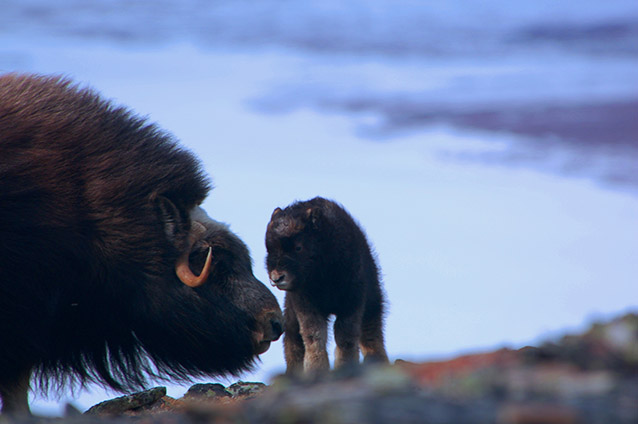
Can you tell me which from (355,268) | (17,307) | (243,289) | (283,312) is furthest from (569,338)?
(17,307)

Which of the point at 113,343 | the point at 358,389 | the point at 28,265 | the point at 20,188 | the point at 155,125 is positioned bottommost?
the point at 358,389

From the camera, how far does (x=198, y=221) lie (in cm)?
454

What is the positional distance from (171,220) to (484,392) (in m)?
2.61

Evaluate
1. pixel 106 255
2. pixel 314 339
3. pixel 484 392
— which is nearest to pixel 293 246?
pixel 314 339

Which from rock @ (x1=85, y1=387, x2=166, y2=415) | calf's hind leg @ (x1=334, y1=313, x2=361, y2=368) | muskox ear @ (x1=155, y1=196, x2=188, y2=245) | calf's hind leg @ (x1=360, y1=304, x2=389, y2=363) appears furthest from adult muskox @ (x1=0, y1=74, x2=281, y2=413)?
calf's hind leg @ (x1=334, y1=313, x2=361, y2=368)

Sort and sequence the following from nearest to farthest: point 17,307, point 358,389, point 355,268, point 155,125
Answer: point 358,389, point 355,268, point 17,307, point 155,125

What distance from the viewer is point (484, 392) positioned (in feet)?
6.70

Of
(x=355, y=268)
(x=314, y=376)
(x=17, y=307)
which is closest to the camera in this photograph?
(x=314, y=376)

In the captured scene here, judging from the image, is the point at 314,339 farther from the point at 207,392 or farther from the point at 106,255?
the point at 106,255

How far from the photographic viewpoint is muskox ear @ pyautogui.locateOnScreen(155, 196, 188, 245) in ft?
14.1

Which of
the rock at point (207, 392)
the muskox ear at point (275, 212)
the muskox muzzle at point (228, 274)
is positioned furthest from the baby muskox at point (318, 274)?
the rock at point (207, 392)

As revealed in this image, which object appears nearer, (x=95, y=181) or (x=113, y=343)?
(x=95, y=181)

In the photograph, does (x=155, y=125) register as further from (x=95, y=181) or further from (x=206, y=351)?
(x=206, y=351)

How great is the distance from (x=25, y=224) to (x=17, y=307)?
16.7 inches
